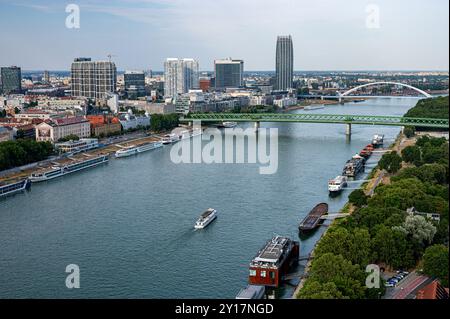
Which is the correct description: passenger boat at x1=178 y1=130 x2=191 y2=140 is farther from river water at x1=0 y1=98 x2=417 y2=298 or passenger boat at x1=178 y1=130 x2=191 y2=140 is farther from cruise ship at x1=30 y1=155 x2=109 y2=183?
river water at x1=0 y1=98 x2=417 y2=298

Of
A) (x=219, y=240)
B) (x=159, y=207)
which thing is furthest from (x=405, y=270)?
(x=159, y=207)

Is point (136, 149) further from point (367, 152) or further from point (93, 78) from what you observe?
point (93, 78)

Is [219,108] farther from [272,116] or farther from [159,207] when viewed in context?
[159,207]

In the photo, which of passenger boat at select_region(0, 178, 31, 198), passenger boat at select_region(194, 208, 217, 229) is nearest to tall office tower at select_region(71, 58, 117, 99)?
passenger boat at select_region(0, 178, 31, 198)

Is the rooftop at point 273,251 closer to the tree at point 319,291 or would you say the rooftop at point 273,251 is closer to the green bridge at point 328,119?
the tree at point 319,291

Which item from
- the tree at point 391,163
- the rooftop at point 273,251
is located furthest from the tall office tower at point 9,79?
the rooftop at point 273,251

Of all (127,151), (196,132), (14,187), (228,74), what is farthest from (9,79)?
(14,187)
